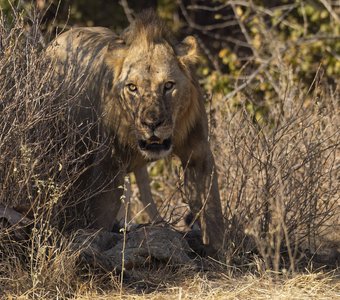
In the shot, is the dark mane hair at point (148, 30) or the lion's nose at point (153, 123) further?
the dark mane hair at point (148, 30)

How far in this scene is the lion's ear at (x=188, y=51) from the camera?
6.57 meters

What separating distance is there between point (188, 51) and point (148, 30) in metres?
0.30

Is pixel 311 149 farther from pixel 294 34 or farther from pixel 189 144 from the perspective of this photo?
pixel 294 34

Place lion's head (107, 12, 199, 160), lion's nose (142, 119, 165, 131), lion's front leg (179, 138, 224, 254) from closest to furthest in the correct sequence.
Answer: lion's nose (142, 119, 165, 131) < lion's head (107, 12, 199, 160) < lion's front leg (179, 138, 224, 254)

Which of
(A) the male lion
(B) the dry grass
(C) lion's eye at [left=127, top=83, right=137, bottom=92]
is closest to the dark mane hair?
(A) the male lion

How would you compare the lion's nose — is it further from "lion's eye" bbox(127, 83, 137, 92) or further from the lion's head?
"lion's eye" bbox(127, 83, 137, 92)

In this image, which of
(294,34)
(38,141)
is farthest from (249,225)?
(294,34)

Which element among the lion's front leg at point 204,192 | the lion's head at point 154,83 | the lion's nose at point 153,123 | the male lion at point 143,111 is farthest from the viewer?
the lion's front leg at point 204,192

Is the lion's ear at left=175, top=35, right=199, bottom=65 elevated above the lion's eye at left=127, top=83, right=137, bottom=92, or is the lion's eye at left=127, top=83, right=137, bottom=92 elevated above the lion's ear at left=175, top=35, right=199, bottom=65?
the lion's ear at left=175, top=35, right=199, bottom=65

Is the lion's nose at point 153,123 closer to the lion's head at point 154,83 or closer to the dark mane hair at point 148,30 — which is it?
the lion's head at point 154,83

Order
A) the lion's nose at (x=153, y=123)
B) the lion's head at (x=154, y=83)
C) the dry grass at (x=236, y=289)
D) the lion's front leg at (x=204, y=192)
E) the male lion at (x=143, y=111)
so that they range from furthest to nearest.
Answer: the lion's front leg at (x=204, y=192) < the male lion at (x=143, y=111) < the lion's head at (x=154, y=83) < the lion's nose at (x=153, y=123) < the dry grass at (x=236, y=289)

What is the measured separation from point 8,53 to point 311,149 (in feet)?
6.56

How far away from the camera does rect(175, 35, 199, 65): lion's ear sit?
6.57 meters

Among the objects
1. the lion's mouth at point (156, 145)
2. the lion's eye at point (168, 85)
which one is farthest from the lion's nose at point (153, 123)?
the lion's eye at point (168, 85)
